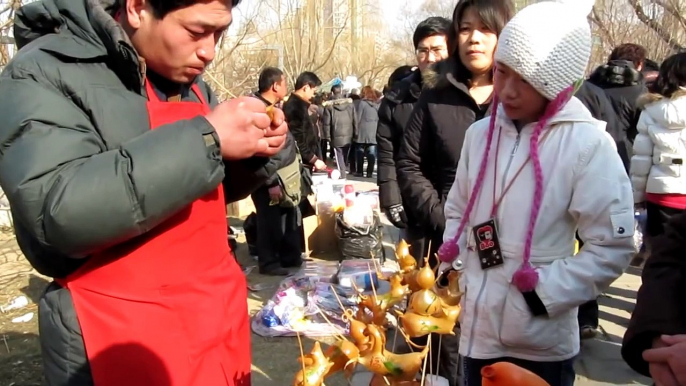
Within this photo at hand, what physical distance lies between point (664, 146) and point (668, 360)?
321 centimetres

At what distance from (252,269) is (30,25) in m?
4.41

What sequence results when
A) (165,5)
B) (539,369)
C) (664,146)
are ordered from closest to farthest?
(165,5) → (539,369) → (664,146)

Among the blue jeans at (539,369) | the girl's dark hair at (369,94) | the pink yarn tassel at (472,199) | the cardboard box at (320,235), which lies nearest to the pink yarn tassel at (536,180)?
the pink yarn tassel at (472,199)

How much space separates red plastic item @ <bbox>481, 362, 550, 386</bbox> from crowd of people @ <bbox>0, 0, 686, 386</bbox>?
0.29 metres

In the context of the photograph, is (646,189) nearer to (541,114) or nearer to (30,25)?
(541,114)

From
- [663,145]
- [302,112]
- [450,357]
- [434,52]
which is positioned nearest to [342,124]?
[302,112]

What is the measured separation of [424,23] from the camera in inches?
139

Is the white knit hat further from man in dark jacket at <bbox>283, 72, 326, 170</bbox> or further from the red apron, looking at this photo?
man in dark jacket at <bbox>283, 72, 326, 170</bbox>

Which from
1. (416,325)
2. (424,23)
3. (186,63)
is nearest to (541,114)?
(416,325)

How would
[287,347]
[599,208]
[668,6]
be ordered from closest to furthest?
[599,208] → [287,347] → [668,6]

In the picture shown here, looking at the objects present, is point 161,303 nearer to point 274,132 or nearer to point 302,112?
point 274,132

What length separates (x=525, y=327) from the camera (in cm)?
177

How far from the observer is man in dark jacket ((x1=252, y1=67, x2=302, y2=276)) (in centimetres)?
533

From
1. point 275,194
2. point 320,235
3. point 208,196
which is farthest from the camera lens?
point 320,235
